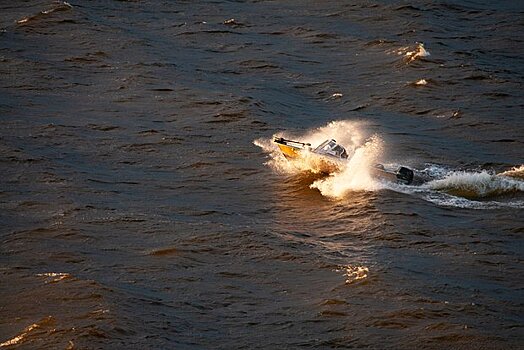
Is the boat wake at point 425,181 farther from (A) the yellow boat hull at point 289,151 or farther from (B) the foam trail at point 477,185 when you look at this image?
(A) the yellow boat hull at point 289,151

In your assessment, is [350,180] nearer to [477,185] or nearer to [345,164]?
[345,164]

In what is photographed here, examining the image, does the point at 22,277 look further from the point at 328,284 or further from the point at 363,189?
the point at 363,189

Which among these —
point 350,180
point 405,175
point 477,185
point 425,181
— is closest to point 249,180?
point 350,180

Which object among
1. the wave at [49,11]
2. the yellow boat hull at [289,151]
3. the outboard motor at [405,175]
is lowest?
the outboard motor at [405,175]

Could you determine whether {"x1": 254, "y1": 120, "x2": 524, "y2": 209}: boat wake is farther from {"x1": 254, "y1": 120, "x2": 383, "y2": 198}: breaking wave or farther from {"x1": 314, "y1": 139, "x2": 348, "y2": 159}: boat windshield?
{"x1": 314, "y1": 139, "x2": 348, "y2": 159}: boat windshield

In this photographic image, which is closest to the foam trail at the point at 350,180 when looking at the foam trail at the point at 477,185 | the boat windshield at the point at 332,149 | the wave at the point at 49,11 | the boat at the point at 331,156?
the boat at the point at 331,156

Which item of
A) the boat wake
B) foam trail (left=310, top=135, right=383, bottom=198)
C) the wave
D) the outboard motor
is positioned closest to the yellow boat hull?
the boat wake

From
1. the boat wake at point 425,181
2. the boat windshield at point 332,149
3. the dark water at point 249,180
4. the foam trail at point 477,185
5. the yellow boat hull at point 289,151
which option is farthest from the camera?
the yellow boat hull at point 289,151
